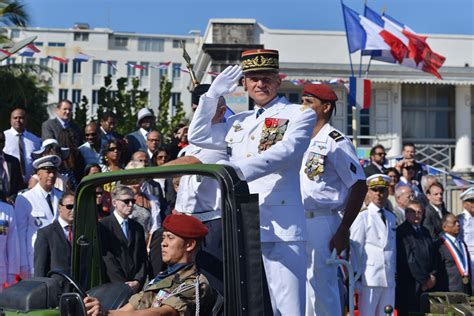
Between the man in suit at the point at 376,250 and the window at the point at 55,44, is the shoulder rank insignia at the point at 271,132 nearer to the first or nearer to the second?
the man in suit at the point at 376,250

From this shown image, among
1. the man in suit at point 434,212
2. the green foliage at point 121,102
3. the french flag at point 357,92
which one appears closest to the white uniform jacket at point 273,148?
the man in suit at point 434,212

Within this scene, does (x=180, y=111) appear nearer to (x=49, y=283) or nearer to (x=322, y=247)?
(x=322, y=247)

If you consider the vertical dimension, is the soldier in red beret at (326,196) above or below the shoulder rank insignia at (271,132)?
below

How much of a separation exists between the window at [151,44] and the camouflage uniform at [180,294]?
10566 centimetres

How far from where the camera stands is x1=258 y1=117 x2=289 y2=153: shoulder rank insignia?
616 cm

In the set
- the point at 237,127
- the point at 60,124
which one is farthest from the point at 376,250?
the point at 237,127

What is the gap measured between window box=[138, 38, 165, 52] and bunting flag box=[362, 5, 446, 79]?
87.6 meters

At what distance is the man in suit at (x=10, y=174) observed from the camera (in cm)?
1138

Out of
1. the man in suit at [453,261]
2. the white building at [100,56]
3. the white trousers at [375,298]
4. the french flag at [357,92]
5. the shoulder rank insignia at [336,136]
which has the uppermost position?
the white building at [100,56]

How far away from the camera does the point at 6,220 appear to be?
982 centimetres

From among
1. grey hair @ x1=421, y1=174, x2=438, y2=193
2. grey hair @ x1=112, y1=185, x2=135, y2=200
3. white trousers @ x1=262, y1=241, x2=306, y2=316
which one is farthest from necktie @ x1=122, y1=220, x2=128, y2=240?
grey hair @ x1=421, y1=174, x2=438, y2=193

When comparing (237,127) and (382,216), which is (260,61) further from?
(382,216)

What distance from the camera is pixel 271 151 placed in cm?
587

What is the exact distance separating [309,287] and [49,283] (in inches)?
108
